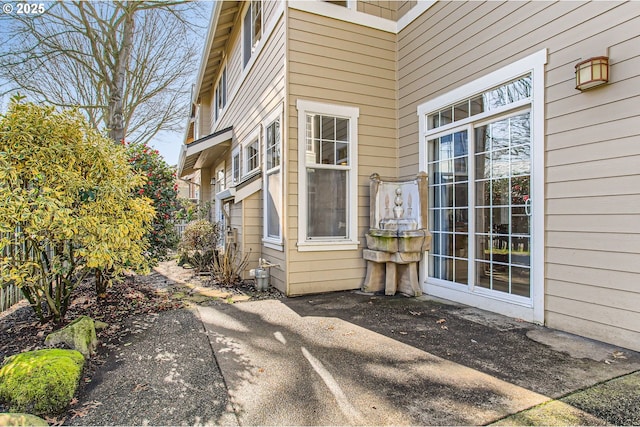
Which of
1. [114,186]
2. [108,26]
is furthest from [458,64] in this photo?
[108,26]

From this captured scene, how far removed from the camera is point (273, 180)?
556cm

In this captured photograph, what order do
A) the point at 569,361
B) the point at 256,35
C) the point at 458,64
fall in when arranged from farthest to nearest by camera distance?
the point at 256,35 → the point at 458,64 → the point at 569,361

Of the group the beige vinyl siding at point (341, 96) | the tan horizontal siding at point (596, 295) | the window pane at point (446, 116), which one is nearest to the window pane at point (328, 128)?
the beige vinyl siding at point (341, 96)

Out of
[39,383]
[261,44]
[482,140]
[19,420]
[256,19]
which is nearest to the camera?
[19,420]

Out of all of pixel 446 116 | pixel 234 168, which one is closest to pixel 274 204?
pixel 446 116

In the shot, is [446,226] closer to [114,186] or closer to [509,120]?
[509,120]

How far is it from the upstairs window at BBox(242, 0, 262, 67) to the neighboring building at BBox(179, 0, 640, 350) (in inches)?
2.9

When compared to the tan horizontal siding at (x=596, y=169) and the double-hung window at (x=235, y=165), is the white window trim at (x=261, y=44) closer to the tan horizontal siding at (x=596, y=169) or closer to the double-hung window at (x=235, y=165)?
the double-hung window at (x=235, y=165)

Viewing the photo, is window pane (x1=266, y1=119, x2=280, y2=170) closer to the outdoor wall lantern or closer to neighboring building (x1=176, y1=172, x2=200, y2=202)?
the outdoor wall lantern

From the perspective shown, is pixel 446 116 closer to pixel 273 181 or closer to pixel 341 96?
pixel 341 96

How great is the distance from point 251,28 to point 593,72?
19.8 ft

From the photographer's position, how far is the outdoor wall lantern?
2.95 metres

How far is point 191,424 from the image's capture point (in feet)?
6.20

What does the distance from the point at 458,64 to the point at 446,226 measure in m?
2.14
